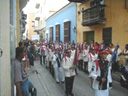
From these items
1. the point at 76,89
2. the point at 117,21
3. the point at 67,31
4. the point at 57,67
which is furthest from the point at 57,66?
the point at 67,31

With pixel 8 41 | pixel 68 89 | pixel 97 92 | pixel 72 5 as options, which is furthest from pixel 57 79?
pixel 72 5

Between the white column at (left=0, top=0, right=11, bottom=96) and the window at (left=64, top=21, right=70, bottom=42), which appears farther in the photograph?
the window at (left=64, top=21, right=70, bottom=42)

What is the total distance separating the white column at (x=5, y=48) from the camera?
17.0 ft

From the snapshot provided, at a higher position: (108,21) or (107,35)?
(108,21)

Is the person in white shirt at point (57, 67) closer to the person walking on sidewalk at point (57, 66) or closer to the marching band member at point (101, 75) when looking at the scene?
the person walking on sidewalk at point (57, 66)

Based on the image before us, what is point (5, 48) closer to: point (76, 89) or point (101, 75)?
point (101, 75)

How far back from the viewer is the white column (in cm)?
518

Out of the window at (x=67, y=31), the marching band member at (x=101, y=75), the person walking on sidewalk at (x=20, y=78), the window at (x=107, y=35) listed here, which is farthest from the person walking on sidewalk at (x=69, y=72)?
the window at (x=67, y=31)

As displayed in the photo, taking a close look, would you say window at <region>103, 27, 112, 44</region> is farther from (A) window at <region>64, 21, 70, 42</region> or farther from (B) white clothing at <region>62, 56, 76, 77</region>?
(A) window at <region>64, 21, 70, 42</region>

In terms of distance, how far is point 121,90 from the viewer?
32.1ft

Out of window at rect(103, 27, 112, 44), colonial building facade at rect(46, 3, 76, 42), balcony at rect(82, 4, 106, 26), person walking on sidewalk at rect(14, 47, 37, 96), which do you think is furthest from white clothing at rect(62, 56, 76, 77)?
colonial building facade at rect(46, 3, 76, 42)

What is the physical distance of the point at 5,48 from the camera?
5.23m

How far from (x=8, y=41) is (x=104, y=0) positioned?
1294 centimetres

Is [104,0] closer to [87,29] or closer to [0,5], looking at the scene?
[87,29]
